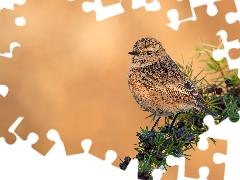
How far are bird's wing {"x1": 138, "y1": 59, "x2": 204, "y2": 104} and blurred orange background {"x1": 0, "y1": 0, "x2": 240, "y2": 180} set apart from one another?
3011 millimetres

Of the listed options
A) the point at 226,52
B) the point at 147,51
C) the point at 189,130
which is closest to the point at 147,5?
the point at 147,51

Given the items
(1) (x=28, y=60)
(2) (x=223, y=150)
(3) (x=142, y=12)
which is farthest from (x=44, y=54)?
(2) (x=223, y=150)

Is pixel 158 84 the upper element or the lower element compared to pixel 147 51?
lower

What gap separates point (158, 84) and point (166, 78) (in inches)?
2.6

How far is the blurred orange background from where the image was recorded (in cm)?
697

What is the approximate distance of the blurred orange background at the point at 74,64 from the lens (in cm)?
697

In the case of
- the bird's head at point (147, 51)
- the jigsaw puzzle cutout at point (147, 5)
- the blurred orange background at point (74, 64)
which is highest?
the blurred orange background at point (74, 64)

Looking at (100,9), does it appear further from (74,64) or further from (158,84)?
(74,64)

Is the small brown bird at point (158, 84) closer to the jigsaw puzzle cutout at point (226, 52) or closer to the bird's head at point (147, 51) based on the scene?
the bird's head at point (147, 51)

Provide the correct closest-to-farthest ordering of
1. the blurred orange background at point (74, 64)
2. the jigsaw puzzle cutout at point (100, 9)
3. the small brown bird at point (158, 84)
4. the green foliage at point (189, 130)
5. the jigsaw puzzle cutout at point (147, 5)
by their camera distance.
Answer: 1. the green foliage at point (189, 130)
2. the small brown bird at point (158, 84)
3. the jigsaw puzzle cutout at point (147, 5)
4. the jigsaw puzzle cutout at point (100, 9)
5. the blurred orange background at point (74, 64)

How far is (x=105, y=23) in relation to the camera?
747 cm

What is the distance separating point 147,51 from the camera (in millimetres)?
3975

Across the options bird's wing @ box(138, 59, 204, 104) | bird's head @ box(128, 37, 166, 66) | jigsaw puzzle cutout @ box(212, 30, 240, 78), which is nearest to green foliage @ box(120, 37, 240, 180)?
jigsaw puzzle cutout @ box(212, 30, 240, 78)

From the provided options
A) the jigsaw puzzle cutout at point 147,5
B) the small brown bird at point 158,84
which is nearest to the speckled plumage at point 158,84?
the small brown bird at point 158,84
